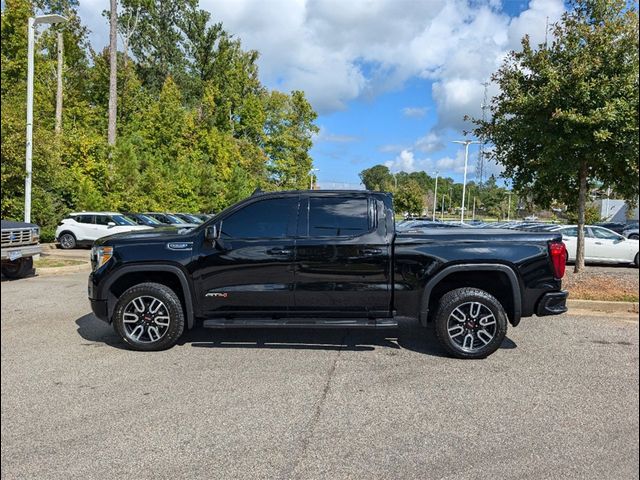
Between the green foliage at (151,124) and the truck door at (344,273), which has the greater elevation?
the green foliage at (151,124)

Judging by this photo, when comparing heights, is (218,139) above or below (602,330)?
above

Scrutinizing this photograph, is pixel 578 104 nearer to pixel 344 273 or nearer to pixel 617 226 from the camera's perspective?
pixel 344 273

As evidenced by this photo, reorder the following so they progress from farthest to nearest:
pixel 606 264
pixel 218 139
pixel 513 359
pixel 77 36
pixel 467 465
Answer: pixel 218 139
pixel 77 36
pixel 606 264
pixel 513 359
pixel 467 465

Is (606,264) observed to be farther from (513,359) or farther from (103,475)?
(103,475)

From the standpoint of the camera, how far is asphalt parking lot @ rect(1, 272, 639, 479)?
2990mm

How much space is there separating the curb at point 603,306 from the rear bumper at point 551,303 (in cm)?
270

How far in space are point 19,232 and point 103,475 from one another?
27.9ft

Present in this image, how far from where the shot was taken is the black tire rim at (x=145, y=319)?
522 cm

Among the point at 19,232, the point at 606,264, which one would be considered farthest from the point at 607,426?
the point at 606,264

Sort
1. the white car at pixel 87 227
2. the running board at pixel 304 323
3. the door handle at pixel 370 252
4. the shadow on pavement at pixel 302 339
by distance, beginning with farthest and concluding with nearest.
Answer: the white car at pixel 87 227
the shadow on pavement at pixel 302 339
the door handle at pixel 370 252
the running board at pixel 304 323

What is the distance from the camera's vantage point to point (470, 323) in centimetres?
509

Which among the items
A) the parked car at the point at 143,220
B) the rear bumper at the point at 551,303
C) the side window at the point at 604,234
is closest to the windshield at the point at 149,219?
the parked car at the point at 143,220

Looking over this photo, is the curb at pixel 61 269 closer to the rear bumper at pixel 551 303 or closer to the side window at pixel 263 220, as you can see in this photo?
the side window at pixel 263 220

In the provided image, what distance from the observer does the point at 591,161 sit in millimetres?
9008
